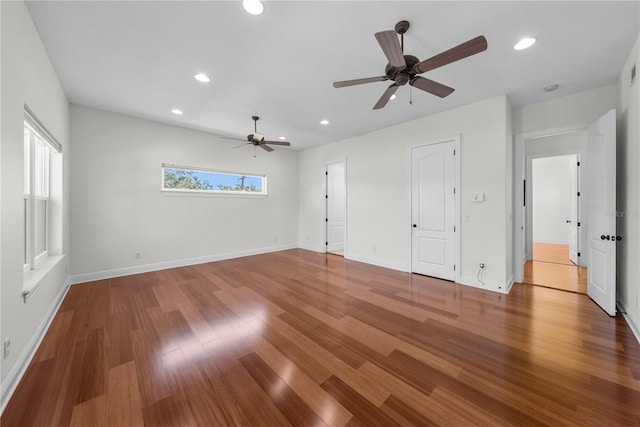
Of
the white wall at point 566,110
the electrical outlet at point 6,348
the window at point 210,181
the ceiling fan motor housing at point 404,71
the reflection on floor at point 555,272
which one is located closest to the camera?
the electrical outlet at point 6,348

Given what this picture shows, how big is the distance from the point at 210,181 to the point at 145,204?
135cm

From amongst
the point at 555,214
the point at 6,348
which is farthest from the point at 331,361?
the point at 555,214

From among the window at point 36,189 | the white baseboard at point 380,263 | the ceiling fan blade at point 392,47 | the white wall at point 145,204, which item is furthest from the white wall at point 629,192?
the white wall at point 145,204

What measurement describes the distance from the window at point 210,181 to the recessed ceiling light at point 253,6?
153 inches

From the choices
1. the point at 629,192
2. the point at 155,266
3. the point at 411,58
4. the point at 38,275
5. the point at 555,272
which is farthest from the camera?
the point at 155,266

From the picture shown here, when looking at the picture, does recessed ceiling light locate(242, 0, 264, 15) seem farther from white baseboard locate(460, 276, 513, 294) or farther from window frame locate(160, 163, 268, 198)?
white baseboard locate(460, 276, 513, 294)

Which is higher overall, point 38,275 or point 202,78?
point 202,78

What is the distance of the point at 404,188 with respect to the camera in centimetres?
453

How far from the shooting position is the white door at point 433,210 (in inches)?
155

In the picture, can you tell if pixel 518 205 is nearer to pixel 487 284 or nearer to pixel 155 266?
pixel 487 284

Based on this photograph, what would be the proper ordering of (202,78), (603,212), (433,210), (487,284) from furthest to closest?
(433,210) → (487,284) → (202,78) → (603,212)

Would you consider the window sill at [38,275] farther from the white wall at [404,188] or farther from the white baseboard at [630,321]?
the white baseboard at [630,321]

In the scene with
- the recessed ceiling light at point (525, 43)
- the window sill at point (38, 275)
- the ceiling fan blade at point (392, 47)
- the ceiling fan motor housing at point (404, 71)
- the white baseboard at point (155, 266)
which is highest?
the recessed ceiling light at point (525, 43)

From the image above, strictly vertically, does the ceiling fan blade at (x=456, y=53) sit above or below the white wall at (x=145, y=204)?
above
